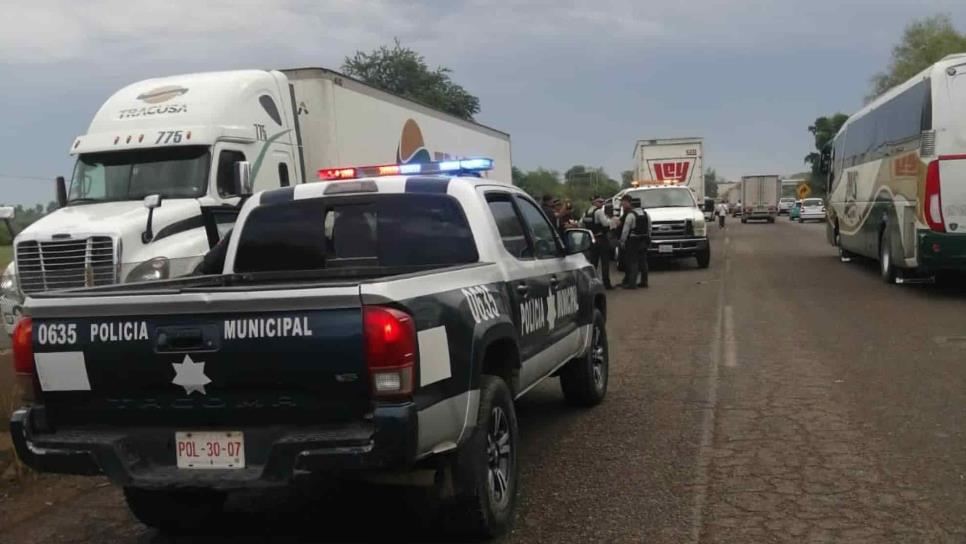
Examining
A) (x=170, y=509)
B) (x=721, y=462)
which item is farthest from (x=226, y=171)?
(x=721, y=462)

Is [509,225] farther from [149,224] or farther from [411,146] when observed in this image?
[411,146]

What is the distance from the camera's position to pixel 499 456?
16.1 feet

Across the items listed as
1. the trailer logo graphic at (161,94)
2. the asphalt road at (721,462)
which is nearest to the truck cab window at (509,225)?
the asphalt road at (721,462)

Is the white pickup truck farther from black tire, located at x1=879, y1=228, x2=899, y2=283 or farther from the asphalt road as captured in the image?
the asphalt road

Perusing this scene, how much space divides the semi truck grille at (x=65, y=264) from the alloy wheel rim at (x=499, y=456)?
6073 mm

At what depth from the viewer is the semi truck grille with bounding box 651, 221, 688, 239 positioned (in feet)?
70.3

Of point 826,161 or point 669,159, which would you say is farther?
point 669,159

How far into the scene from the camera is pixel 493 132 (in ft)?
77.7

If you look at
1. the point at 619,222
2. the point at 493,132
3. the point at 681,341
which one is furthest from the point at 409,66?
the point at 681,341

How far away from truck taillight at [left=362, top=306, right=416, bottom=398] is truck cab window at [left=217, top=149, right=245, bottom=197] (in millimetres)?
7732

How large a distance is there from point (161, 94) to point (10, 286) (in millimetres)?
3100

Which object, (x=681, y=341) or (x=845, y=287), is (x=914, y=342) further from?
(x=845, y=287)

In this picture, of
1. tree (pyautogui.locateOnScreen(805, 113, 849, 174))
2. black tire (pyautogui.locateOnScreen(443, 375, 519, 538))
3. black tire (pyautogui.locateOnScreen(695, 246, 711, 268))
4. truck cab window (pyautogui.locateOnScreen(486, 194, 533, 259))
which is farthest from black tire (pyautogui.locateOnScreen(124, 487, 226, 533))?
tree (pyautogui.locateOnScreen(805, 113, 849, 174))

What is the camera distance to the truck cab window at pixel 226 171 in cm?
1111
